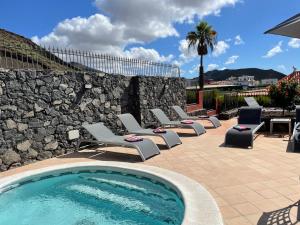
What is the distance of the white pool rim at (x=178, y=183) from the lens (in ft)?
13.6

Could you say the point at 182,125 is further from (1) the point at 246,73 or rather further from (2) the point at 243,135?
(1) the point at 246,73

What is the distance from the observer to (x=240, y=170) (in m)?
6.58

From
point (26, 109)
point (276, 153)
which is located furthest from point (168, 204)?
point (26, 109)

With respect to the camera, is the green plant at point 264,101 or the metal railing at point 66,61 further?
the green plant at point 264,101

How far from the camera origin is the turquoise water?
16.2 ft

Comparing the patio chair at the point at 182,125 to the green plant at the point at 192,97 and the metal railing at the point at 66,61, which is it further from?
the green plant at the point at 192,97

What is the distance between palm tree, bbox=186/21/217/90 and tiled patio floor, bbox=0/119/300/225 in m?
21.7

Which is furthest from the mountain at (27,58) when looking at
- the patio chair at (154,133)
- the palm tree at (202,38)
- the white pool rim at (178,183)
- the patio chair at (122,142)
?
the palm tree at (202,38)

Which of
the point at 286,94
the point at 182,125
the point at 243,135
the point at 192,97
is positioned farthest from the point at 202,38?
the point at 243,135

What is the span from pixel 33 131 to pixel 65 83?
169 cm

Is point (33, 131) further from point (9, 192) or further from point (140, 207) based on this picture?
point (140, 207)

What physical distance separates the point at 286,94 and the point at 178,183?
341 inches

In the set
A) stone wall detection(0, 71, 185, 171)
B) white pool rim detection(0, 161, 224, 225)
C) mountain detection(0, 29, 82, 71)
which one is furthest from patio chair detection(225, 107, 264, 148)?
mountain detection(0, 29, 82, 71)

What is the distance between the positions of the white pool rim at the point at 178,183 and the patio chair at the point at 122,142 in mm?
792
